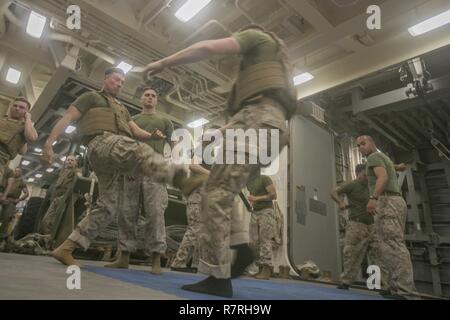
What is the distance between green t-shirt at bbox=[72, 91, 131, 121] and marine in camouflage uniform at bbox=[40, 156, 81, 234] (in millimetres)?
2686

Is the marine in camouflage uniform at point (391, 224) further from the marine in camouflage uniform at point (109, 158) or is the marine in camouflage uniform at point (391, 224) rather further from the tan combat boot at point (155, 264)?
the marine in camouflage uniform at point (109, 158)

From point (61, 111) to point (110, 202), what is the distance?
5829mm

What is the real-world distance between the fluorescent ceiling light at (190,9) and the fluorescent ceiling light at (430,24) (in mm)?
3168

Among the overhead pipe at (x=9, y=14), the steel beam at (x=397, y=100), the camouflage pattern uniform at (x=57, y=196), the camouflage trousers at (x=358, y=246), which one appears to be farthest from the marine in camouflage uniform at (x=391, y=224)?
the overhead pipe at (x=9, y=14)

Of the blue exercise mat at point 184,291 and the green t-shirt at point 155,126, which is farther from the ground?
the green t-shirt at point 155,126

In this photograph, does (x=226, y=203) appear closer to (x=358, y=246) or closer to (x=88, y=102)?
(x=88, y=102)

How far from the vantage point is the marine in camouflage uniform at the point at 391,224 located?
3.04 m

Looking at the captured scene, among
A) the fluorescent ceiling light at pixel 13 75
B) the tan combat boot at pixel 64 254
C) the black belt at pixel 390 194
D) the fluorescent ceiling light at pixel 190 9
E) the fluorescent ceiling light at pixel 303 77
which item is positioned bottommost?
the tan combat boot at pixel 64 254

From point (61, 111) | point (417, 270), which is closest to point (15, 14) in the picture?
point (61, 111)

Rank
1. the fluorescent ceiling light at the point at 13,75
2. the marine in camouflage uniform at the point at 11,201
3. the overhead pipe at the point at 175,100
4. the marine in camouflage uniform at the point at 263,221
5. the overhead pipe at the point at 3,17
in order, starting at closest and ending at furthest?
the marine in camouflage uniform at the point at 263,221, the overhead pipe at the point at 3,17, the marine in camouflage uniform at the point at 11,201, the overhead pipe at the point at 175,100, the fluorescent ceiling light at the point at 13,75

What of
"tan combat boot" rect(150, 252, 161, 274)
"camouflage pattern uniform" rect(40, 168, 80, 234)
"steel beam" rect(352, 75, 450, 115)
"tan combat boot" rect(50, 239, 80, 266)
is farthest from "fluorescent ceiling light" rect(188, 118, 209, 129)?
"tan combat boot" rect(50, 239, 80, 266)

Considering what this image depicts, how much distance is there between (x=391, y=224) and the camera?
322cm

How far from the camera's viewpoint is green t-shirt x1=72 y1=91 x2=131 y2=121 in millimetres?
2475

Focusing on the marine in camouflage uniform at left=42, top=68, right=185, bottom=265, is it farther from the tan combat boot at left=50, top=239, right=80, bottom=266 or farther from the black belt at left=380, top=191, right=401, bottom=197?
the black belt at left=380, top=191, right=401, bottom=197
